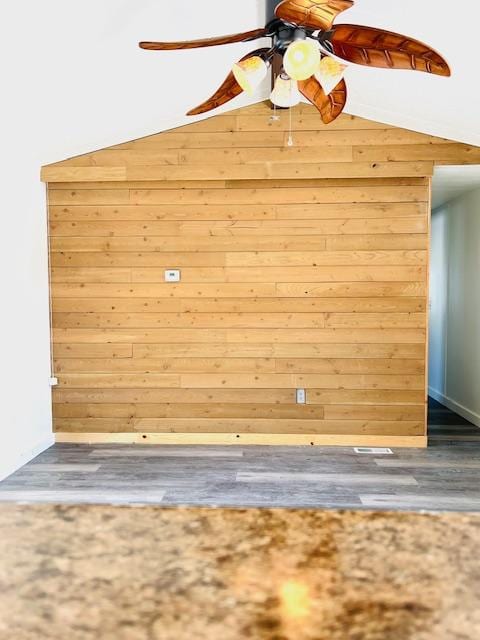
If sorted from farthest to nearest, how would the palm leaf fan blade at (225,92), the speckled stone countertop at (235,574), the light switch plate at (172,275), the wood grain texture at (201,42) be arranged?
the light switch plate at (172,275), the palm leaf fan blade at (225,92), the wood grain texture at (201,42), the speckled stone countertop at (235,574)

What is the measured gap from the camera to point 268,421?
455 centimetres

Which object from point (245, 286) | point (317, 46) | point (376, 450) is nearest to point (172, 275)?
point (245, 286)

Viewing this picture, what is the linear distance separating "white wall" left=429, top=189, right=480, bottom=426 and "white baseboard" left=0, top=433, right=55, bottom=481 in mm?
4282

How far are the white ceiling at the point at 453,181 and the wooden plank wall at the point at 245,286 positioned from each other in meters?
0.19

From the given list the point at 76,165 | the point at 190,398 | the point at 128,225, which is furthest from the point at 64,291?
the point at 190,398

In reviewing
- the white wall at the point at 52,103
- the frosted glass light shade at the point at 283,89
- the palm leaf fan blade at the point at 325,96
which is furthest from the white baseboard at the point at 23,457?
the palm leaf fan blade at the point at 325,96

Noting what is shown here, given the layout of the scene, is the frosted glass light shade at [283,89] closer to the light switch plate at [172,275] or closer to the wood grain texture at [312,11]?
the wood grain texture at [312,11]

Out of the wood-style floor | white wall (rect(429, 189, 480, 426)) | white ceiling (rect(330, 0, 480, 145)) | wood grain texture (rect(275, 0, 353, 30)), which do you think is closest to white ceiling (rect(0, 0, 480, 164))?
white ceiling (rect(330, 0, 480, 145))

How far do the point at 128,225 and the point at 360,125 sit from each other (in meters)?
2.25

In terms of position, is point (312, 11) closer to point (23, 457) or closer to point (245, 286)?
point (245, 286)

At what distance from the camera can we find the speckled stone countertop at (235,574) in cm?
50

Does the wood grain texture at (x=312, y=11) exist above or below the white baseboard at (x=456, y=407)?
above

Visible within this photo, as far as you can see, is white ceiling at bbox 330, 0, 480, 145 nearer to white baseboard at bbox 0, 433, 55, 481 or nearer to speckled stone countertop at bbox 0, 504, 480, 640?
speckled stone countertop at bbox 0, 504, 480, 640

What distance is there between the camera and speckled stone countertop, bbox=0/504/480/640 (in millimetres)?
504
